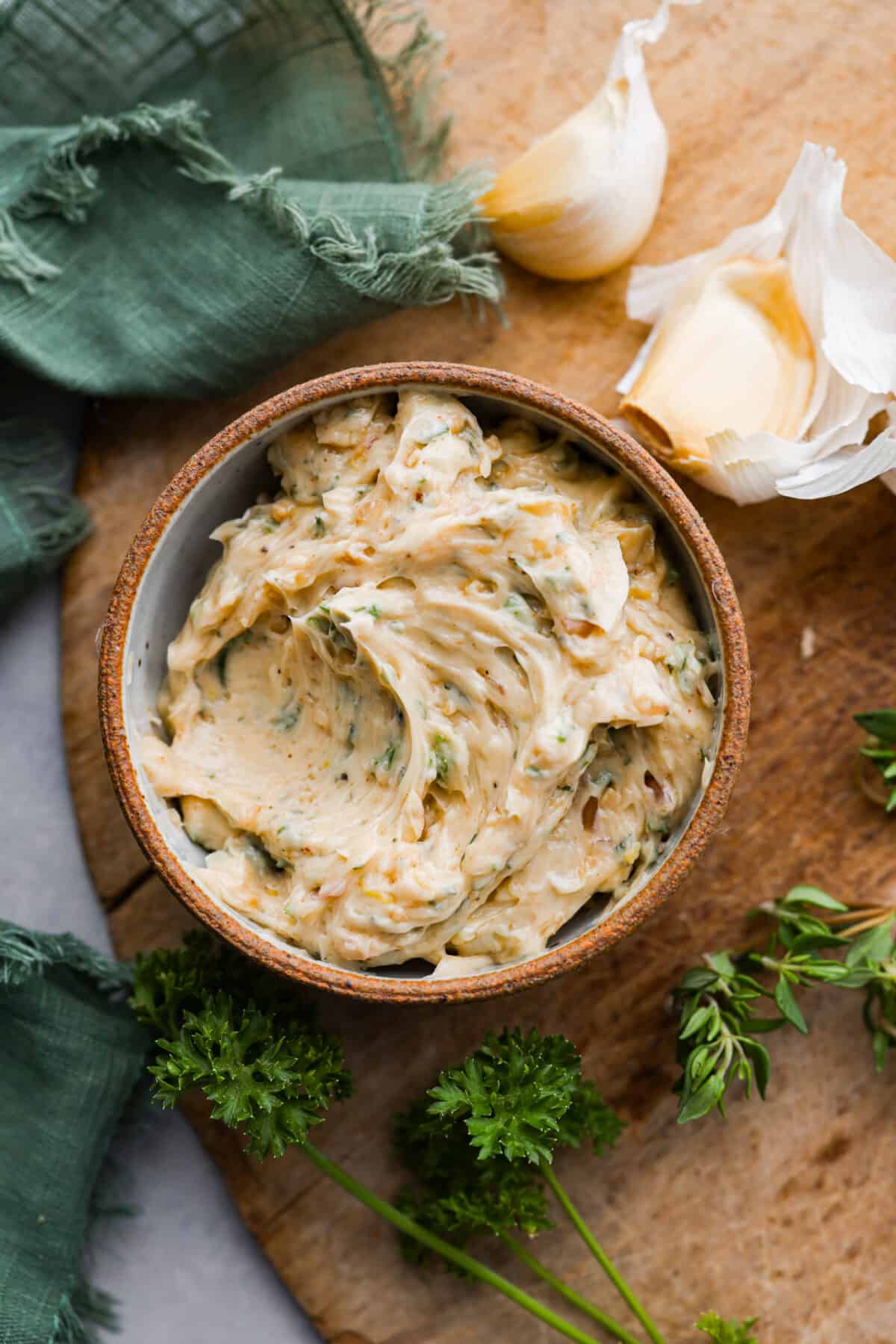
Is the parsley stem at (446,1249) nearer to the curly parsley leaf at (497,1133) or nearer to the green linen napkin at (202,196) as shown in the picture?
the curly parsley leaf at (497,1133)

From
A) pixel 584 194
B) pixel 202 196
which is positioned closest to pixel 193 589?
pixel 202 196

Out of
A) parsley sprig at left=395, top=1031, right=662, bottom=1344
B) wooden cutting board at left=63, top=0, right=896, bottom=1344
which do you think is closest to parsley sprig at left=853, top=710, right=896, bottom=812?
wooden cutting board at left=63, top=0, right=896, bottom=1344

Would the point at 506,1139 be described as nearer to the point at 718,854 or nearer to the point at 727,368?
the point at 718,854

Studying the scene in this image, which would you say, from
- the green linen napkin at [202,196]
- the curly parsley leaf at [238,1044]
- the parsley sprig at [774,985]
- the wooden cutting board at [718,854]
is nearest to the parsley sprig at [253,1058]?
the curly parsley leaf at [238,1044]

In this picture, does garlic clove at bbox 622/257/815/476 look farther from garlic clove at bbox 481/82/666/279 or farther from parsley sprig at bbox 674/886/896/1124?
parsley sprig at bbox 674/886/896/1124

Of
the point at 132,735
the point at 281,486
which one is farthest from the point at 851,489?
the point at 132,735

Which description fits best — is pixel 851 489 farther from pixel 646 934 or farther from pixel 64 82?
pixel 64 82
